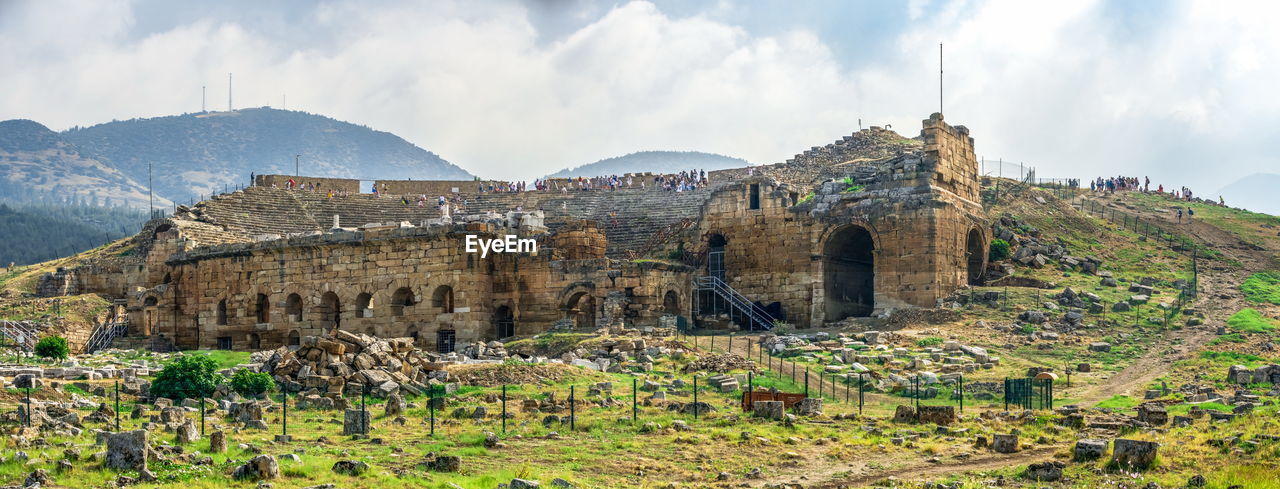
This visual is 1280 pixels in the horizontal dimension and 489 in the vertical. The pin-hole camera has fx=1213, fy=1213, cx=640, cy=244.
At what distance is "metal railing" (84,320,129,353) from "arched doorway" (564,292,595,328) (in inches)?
719

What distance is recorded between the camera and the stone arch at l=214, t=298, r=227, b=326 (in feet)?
153

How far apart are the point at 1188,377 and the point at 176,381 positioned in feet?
76.6

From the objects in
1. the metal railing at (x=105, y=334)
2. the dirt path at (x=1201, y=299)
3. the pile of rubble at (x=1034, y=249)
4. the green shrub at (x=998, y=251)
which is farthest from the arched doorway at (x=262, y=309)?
the dirt path at (x=1201, y=299)

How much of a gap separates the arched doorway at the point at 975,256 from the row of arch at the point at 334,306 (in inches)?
722

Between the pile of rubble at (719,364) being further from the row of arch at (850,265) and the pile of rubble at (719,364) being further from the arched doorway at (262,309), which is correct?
the arched doorway at (262,309)

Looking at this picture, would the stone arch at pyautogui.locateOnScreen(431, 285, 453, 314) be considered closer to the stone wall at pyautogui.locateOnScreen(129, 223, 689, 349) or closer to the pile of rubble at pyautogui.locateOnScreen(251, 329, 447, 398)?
the stone wall at pyautogui.locateOnScreen(129, 223, 689, 349)

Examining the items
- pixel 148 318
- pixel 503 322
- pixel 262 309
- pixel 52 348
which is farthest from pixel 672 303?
Answer: pixel 148 318

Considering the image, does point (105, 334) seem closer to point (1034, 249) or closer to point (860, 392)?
point (860, 392)

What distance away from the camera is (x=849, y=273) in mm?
43906

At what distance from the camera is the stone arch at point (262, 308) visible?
45706mm

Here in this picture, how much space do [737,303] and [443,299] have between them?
1012 cm

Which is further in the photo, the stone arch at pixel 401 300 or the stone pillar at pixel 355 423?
the stone arch at pixel 401 300

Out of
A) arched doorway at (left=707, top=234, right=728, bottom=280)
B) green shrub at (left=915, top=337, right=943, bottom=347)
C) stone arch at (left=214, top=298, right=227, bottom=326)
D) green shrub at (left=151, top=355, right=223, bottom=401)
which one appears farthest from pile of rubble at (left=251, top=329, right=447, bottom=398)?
stone arch at (left=214, top=298, right=227, bottom=326)

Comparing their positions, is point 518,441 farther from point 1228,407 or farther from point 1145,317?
point 1145,317
